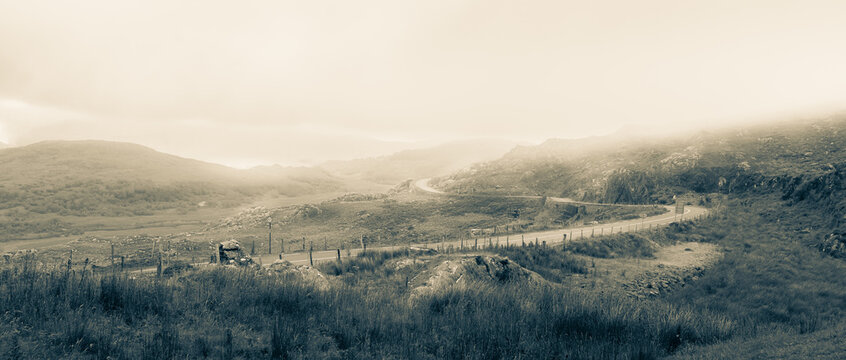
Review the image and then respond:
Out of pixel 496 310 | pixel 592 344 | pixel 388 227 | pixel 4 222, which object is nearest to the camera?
pixel 592 344

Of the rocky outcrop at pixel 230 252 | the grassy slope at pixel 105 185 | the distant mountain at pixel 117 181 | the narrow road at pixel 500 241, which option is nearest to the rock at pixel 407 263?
the rocky outcrop at pixel 230 252

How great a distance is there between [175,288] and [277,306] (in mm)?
2263

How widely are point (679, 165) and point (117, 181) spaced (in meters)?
140

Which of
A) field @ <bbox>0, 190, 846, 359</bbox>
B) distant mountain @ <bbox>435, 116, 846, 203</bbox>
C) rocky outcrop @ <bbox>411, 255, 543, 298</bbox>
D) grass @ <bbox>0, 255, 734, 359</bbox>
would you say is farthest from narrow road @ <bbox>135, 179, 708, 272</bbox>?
distant mountain @ <bbox>435, 116, 846, 203</bbox>

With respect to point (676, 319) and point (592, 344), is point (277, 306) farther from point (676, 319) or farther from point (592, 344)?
point (676, 319)

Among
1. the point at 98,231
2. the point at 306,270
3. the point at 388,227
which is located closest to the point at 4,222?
the point at 98,231

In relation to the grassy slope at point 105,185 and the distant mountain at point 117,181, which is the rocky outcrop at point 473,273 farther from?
the distant mountain at point 117,181

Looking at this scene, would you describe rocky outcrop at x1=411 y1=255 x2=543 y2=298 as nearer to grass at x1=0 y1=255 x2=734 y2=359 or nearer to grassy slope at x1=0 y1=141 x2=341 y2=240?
grass at x1=0 y1=255 x2=734 y2=359

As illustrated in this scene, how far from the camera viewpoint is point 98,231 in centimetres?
5975

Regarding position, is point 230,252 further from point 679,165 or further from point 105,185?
point 105,185

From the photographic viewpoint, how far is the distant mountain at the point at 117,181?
281 feet

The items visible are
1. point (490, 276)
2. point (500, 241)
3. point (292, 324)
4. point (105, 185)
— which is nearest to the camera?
point (292, 324)

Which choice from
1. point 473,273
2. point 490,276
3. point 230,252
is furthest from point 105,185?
point 490,276

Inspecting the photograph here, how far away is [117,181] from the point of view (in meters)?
105
